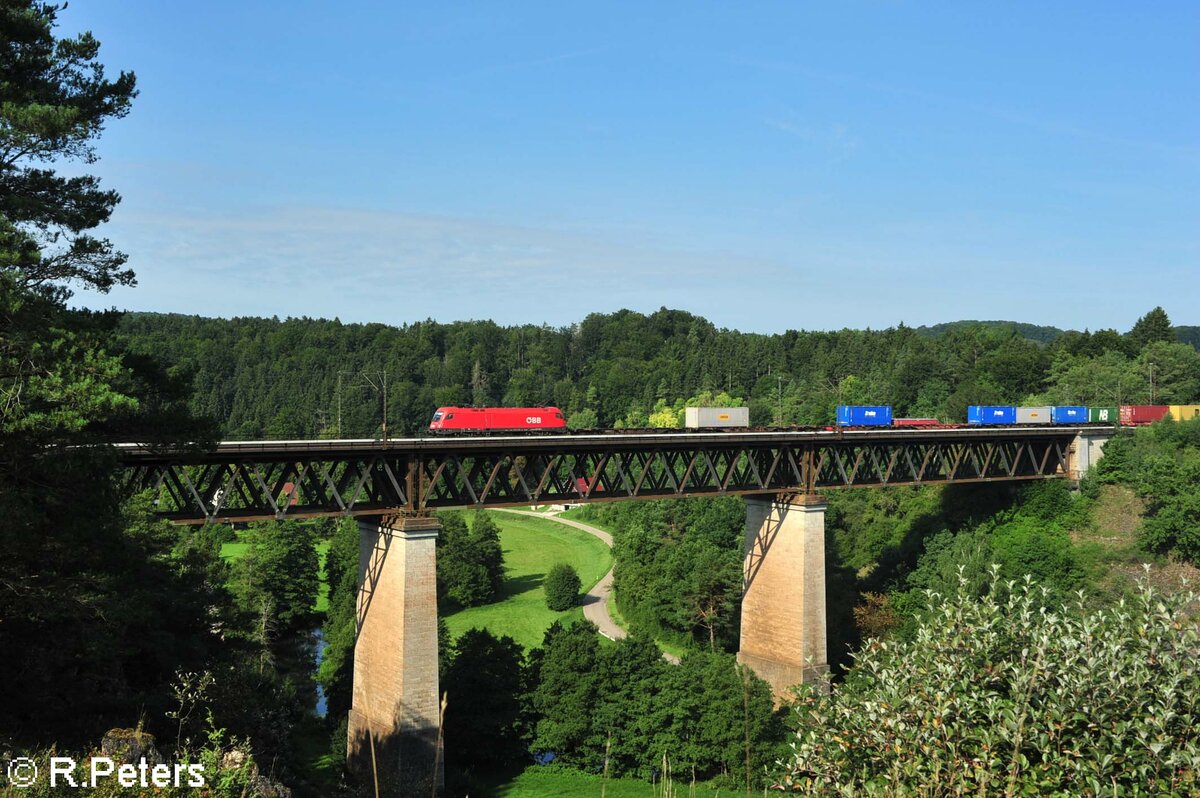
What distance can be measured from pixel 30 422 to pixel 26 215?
600cm

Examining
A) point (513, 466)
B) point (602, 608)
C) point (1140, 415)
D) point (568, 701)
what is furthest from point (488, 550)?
point (1140, 415)

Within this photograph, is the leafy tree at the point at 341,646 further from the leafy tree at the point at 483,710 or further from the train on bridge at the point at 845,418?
the train on bridge at the point at 845,418

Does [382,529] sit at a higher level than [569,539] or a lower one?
higher

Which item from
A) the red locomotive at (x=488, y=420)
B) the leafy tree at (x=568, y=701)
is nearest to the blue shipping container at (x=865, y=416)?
the red locomotive at (x=488, y=420)

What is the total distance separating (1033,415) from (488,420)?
48.7 metres

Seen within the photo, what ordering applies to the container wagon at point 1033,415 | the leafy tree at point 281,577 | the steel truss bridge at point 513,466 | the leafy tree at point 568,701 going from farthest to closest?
the container wagon at point 1033,415 → the leafy tree at point 281,577 → the leafy tree at point 568,701 → the steel truss bridge at point 513,466

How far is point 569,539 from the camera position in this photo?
113938mm

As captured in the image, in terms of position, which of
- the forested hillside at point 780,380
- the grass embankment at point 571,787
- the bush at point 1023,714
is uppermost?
the forested hillside at point 780,380

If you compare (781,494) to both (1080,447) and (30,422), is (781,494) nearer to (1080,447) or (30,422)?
(1080,447)

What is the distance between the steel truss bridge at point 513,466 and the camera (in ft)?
115

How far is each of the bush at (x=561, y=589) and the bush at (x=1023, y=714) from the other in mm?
69465

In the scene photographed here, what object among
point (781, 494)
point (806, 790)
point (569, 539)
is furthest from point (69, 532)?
point (569, 539)

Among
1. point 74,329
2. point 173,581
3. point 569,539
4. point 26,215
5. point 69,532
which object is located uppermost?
point 26,215

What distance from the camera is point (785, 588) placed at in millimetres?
51438
